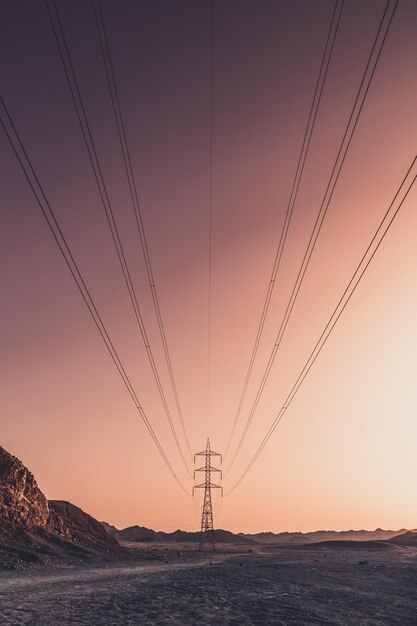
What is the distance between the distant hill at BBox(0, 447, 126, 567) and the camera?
213ft

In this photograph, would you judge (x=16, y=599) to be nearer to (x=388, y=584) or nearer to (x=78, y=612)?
(x=78, y=612)

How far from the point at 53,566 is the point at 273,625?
142 feet

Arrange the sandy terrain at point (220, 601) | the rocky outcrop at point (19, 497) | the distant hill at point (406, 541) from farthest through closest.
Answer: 1. the distant hill at point (406, 541)
2. the rocky outcrop at point (19, 497)
3. the sandy terrain at point (220, 601)

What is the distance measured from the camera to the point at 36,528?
79.3 m

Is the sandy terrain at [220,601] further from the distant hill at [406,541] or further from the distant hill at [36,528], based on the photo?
the distant hill at [406,541]

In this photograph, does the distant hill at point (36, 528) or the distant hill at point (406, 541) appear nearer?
the distant hill at point (36, 528)

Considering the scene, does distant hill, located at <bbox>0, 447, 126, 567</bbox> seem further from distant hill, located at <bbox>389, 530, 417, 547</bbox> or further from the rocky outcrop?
distant hill, located at <bbox>389, 530, 417, 547</bbox>

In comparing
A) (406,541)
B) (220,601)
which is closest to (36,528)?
(220,601)

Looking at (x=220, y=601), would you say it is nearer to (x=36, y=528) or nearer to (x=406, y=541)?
(x=36, y=528)

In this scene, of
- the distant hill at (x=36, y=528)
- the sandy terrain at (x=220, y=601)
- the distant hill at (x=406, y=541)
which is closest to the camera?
the sandy terrain at (x=220, y=601)

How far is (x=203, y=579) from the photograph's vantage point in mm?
31766

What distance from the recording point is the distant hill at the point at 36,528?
213 ft

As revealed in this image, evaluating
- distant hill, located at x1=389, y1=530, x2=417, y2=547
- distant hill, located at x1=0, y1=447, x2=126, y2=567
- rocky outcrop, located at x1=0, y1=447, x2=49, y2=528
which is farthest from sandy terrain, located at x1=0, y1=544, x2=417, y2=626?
distant hill, located at x1=389, y1=530, x2=417, y2=547

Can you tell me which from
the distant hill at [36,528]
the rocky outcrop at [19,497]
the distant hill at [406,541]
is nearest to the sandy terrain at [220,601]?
the distant hill at [36,528]
